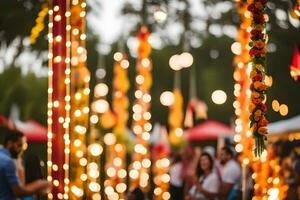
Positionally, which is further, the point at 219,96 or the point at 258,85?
the point at 219,96

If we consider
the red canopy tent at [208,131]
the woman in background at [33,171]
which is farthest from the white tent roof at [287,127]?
the woman in background at [33,171]

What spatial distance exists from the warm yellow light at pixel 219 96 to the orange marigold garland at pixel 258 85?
46.3 feet

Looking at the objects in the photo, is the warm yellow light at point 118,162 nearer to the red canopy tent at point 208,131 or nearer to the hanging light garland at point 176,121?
the red canopy tent at point 208,131

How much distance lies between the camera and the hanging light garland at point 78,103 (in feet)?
17.8

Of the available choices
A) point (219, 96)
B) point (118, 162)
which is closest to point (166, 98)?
point (219, 96)

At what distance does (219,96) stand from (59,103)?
49.0ft

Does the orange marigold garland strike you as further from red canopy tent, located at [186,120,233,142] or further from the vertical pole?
red canopy tent, located at [186,120,233,142]

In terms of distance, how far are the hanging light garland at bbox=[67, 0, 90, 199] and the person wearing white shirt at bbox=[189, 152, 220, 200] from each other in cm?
274

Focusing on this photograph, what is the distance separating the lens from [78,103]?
5543 millimetres

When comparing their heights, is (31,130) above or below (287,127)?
below

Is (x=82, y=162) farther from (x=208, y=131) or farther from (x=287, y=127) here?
(x=208, y=131)

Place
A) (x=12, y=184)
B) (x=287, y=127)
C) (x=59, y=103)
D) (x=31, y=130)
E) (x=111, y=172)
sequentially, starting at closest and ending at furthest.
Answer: (x=12, y=184) < (x=59, y=103) < (x=287, y=127) < (x=111, y=172) < (x=31, y=130)

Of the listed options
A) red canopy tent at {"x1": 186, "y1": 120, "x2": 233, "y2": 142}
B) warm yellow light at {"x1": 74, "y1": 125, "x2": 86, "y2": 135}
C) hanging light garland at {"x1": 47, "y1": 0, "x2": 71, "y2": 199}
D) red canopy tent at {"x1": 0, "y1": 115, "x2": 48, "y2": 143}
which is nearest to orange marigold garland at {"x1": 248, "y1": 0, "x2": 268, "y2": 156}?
warm yellow light at {"x1": 74, "y1": 125, "x2": 86, "y2": 135}

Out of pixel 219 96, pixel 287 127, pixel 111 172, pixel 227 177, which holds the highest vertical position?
pixel 287 127
